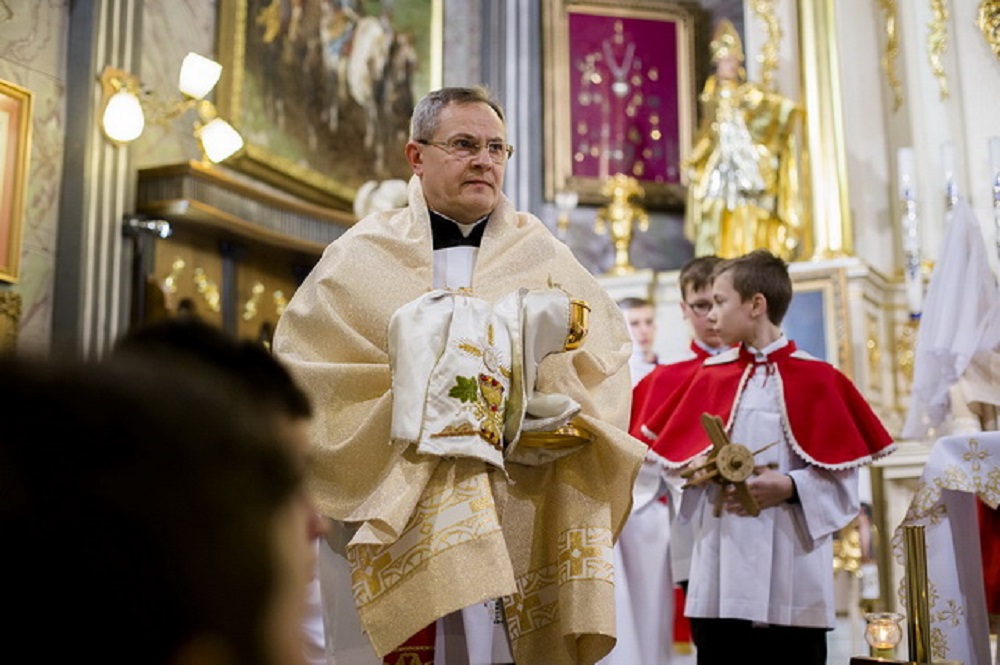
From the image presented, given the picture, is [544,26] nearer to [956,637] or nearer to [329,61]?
[329,61]

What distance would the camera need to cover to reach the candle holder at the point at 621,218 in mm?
9951

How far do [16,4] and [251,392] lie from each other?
645 centimetres

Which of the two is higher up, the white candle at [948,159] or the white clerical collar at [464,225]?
the white candle at [948,159]

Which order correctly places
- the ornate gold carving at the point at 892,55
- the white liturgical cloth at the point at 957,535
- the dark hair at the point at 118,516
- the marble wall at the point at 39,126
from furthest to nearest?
the ornate gold carving at the point at 892,55
the marble wall at the point at 39,126
the white liturgical cloth at the point at 957,535
the dark hair at the point at 118,516

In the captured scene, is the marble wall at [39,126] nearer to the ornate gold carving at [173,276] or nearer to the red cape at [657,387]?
the ornate gold carving at [173,276]

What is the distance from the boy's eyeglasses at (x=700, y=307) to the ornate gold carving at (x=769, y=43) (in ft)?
19.3

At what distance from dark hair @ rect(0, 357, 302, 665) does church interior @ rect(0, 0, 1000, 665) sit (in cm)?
327

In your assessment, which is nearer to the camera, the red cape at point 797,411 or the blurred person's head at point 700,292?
the red cape at point 797,411

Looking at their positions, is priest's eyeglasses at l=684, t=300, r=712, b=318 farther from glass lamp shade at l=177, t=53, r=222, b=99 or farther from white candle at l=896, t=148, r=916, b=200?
white candle at l=896, t=148, r=916, b=200

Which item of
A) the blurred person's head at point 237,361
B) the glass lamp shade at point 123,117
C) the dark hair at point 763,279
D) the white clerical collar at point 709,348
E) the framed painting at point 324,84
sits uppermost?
the framed painting at point 324,84

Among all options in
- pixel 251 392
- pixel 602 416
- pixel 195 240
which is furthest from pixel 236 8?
pixel 251 392

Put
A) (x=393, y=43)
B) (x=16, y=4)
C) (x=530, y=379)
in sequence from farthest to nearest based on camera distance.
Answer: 1. (x=393, y=43)
2. (x=16, y=4)
3. (x=530, y=379)

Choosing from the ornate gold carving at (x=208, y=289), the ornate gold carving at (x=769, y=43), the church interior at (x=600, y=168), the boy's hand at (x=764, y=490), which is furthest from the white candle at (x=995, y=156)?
the ornate gold carving at (x=208, y=289)

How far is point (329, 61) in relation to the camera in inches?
373
